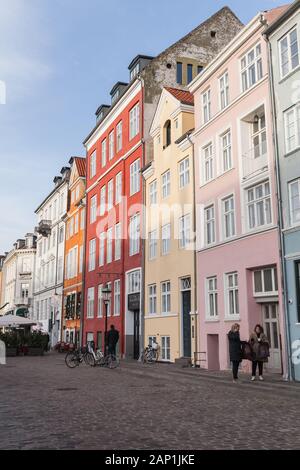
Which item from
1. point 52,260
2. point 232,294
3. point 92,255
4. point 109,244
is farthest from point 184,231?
point 52,260

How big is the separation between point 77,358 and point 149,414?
15.5m

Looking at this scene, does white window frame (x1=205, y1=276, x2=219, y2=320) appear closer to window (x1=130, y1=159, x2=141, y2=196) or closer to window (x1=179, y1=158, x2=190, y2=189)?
window (x1=179, y1=158, x2=190, y2=189)

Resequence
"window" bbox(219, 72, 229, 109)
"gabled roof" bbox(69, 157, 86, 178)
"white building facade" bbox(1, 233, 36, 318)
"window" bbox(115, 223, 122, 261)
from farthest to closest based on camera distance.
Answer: "white building facade" bbox(1, 233, 36, 318), "gabled roof" bbox(69, 157, 86, 178), "window" bbox(115, 223, 122, 261), "window" bbox(219, 72, 229, 109)

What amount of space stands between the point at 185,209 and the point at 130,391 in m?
13.0

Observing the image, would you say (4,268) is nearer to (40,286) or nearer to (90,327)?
(40,286)

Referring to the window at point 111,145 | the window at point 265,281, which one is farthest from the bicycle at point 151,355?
the window at point 111,145

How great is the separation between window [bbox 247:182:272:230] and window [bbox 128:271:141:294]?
12476mm

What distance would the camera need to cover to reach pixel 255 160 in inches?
801

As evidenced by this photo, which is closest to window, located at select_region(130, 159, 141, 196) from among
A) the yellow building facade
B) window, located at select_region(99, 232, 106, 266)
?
the yellow building facade

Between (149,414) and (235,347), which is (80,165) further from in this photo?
(149,414)

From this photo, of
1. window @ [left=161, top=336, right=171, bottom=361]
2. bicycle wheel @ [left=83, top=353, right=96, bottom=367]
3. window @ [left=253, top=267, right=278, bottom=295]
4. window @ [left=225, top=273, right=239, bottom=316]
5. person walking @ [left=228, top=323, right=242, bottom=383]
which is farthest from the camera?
window @ [left=161, top=336, right=171, bottom=361]

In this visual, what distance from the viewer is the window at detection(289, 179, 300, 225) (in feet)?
56.9

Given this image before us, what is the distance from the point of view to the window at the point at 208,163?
Result: 23.8m

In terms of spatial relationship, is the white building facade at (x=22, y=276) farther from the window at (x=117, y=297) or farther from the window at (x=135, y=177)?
the window at (x=135, y=177)
